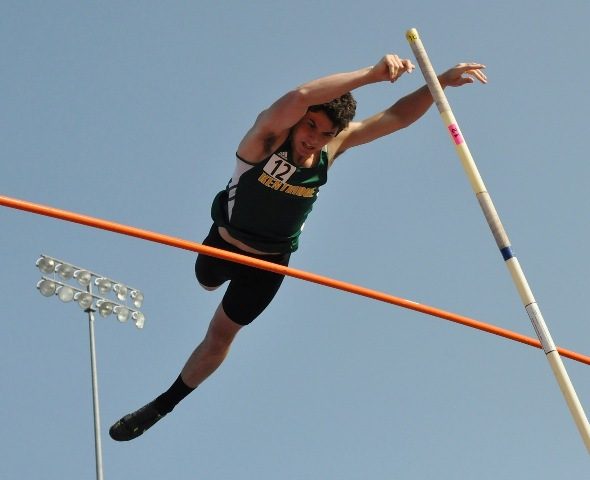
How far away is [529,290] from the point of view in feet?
16.6

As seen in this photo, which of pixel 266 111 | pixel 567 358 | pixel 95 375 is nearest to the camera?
pixel 266 111

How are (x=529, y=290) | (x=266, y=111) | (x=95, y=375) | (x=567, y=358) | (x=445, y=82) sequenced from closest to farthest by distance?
(x=529, y=290) < (x=266, y=111) < (x=445, y=82) < (x=567, y=358) < (x=95, y=375)

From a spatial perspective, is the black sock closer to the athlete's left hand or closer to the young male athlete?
the young male athlete

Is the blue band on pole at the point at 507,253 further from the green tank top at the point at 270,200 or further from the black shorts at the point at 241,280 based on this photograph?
the black shorts at the point at 241,280

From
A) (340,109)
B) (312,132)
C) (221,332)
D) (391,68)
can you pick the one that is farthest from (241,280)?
(391,68)

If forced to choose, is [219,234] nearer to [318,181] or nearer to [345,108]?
[318,181]

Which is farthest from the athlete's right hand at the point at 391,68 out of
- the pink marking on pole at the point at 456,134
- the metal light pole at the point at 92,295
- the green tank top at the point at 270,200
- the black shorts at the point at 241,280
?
the metal light pole at the point at 92,295

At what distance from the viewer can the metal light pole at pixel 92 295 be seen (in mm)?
12039

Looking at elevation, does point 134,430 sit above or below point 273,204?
below

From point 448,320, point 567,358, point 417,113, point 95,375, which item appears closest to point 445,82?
point 417,113

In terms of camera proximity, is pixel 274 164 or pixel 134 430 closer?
pixel 274 164

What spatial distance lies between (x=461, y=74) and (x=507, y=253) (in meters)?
1.64

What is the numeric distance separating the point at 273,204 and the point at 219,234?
0.48m

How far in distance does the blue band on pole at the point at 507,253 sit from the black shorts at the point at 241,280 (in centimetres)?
179
